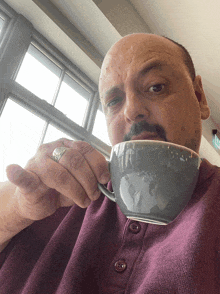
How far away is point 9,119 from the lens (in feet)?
4.97

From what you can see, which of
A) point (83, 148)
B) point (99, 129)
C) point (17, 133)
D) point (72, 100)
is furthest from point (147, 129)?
point (99, 129)

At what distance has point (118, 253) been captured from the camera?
0.40m

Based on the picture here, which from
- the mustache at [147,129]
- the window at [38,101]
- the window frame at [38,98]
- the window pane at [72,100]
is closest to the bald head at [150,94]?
the mustache at [147,129]

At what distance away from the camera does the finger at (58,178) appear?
339 mm

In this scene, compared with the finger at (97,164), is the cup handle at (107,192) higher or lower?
lower

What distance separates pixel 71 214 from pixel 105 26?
178 cm

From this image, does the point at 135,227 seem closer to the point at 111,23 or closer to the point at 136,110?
the point at 136,110

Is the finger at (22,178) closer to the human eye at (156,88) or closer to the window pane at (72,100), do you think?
the human eye at (156,88)

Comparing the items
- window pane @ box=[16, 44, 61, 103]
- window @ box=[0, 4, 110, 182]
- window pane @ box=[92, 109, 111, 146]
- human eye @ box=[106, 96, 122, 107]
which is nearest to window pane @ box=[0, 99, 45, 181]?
window @ box=[0, 4, 110, 182]

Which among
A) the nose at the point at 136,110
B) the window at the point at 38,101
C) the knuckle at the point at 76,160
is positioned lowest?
the knuckle at the point at 76,160

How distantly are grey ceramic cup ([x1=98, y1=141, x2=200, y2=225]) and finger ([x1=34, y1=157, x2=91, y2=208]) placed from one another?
74mm

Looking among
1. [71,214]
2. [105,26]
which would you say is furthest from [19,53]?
[71,214]

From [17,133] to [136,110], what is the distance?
128cm

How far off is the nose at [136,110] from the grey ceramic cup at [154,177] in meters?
0.21
